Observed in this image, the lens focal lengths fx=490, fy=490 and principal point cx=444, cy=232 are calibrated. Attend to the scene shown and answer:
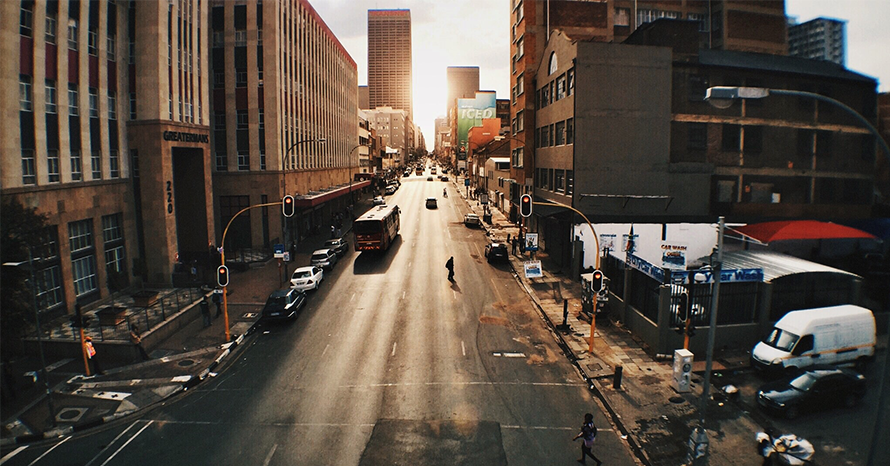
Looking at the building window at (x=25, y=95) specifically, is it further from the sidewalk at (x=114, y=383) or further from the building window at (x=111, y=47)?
the sidewalk at (x=114, y=383)

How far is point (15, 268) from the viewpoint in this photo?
1816 cm

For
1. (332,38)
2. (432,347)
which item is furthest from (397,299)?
(332,38)

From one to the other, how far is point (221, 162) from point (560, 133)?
3221cm

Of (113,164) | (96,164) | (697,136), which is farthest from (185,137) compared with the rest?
(697,136)

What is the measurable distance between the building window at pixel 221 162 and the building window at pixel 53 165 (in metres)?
19.7

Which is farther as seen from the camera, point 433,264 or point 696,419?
point 433,264

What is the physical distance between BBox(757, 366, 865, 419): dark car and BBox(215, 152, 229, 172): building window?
46.0 m

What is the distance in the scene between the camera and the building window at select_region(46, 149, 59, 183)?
2761 cm

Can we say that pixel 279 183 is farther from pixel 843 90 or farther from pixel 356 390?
pixel 843 90

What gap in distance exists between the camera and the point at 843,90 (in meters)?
40.8

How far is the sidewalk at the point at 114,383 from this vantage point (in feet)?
56.5

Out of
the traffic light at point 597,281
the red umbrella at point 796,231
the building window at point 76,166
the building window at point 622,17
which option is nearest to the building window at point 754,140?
the red umbrella at point 796,231

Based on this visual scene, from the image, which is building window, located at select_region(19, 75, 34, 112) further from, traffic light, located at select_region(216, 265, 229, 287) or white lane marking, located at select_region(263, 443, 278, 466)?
white lane marking, located at select_region(263, 443, 278, 466)

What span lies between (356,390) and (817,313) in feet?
61.9
